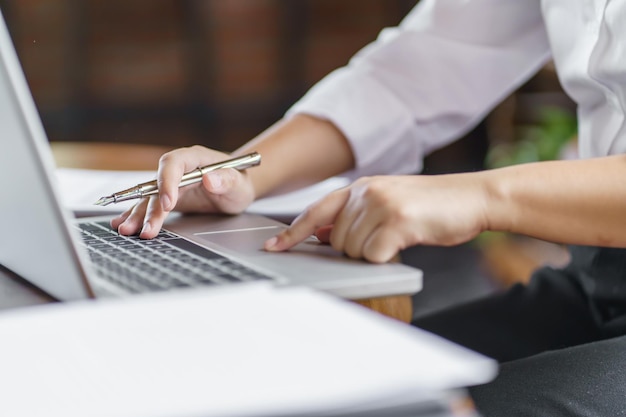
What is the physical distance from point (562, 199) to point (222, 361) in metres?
0.35

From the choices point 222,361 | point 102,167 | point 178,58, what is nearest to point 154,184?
point 222,361

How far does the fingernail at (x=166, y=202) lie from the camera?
2.13 feet

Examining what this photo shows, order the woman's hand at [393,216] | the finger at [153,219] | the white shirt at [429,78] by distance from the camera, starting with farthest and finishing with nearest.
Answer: the white shirt at [429,78] < the finger at [153,219] < the woman's hand at [393,216]

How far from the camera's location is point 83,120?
2.80 m

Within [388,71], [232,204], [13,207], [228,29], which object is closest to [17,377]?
[13,207]

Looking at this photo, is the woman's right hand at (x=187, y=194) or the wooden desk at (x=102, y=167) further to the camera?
the woman's right hand at (x=187, y=194)

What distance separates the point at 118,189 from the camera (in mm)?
835

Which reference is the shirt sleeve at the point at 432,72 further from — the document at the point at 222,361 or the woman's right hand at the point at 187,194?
the document at the point at 222,361

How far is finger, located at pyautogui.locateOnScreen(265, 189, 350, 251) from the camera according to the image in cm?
57

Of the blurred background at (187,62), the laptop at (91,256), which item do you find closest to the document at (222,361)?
the laptop at (91,256)

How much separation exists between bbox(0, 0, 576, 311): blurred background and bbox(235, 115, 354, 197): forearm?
5.84ft

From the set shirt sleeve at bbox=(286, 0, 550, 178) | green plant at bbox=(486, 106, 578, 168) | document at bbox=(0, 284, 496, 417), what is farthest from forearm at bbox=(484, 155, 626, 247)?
green plant at bbox=(486, 106, 578, 168)

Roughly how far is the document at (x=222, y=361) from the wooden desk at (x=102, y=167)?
0.09 m

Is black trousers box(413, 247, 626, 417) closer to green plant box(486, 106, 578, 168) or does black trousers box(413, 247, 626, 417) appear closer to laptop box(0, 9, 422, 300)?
laptop box(0, 9, 422, 300)
